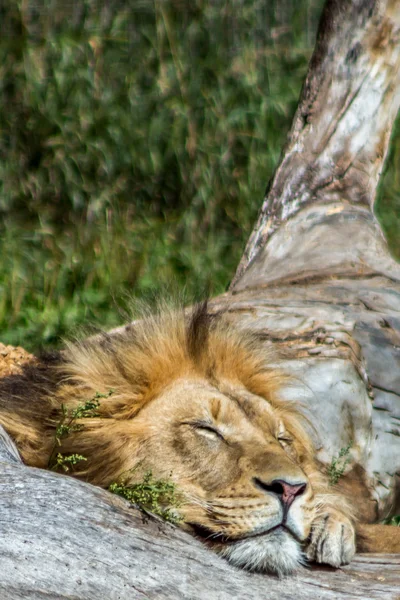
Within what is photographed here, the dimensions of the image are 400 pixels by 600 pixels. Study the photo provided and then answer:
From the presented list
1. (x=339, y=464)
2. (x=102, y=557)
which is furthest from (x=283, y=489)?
(x=339, y=464)

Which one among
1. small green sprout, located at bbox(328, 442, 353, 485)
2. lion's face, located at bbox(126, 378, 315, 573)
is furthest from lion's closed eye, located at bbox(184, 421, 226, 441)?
small green sprout, located at bbox(328, 442, 353, 485)

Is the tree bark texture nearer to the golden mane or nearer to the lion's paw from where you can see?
the lion's paw

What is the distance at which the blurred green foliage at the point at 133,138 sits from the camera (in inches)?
232

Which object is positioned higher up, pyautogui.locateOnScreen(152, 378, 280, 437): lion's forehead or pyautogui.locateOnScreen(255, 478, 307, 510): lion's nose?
pyautogui.locateOnScreen(255, 478, 307, 510): lion's nose

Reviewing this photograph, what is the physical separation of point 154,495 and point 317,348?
4.88 ft

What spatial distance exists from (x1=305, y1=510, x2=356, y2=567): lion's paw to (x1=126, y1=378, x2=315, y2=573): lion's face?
0.06 metres

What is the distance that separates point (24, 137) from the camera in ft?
20.4

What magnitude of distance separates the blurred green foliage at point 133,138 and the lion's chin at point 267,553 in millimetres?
3132

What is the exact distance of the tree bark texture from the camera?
82.0 inches

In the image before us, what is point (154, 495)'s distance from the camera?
95.4 inches

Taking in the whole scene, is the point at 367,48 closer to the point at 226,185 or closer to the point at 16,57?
the point at 226,185

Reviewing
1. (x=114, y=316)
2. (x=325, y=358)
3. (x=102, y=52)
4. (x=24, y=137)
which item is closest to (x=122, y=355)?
(x=325, y=358)

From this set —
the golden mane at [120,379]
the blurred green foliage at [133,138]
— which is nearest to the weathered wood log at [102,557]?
the golden mane at [120,379]

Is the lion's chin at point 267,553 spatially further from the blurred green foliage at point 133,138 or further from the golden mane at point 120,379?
the blurred green foliage at point 133,138
